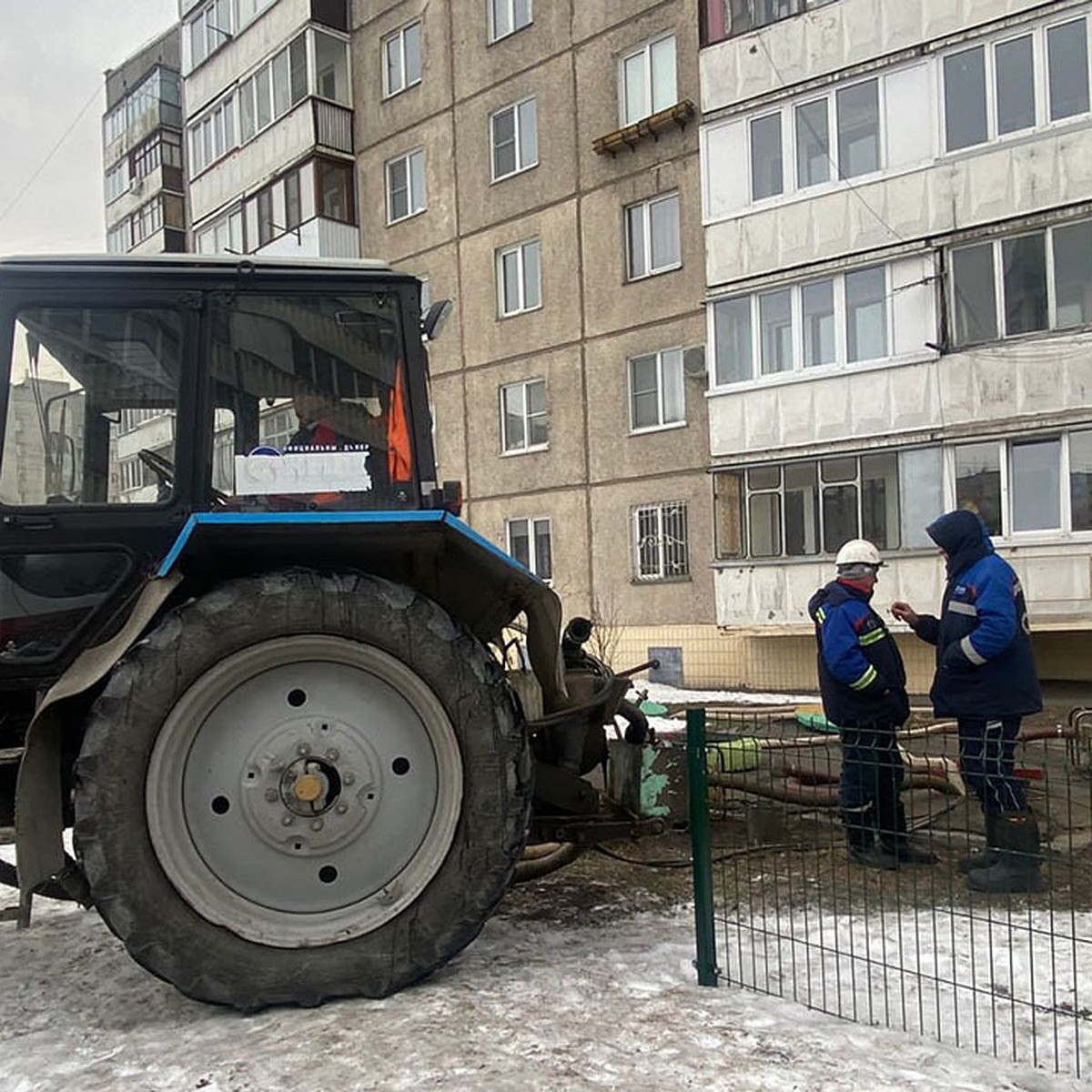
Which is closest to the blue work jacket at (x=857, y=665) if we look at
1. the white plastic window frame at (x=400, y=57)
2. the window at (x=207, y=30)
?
the white plastic window frame at (x=400, y=57)

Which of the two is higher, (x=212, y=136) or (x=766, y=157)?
(x=212, y=136)

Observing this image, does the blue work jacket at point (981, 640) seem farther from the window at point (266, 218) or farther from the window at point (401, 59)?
the window at point (266, 218)

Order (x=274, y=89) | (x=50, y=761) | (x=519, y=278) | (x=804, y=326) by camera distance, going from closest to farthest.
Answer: (x=50, y=761) → (x=804, y=326) → (x=519, y=278) → (x=274, y=89)

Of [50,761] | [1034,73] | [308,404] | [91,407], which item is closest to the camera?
[50,761]

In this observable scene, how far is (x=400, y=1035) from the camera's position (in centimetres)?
321

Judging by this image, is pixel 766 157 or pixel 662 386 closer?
pixel 766 157

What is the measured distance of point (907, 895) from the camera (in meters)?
4.73

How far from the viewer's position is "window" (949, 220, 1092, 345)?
13.4 meters

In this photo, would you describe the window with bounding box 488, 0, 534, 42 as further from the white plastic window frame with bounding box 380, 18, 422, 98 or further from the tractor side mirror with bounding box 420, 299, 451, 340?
the tractor side mirror with bounding box 420, 299, 451, 340

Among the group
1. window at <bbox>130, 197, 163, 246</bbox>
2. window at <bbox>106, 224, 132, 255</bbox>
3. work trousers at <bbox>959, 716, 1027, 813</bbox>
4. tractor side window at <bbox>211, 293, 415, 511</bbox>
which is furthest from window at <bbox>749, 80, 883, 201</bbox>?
window at <bbox>106, 224, 132, 255</bbox>

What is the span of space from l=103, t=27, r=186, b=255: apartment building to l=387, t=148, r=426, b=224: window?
34.2ft

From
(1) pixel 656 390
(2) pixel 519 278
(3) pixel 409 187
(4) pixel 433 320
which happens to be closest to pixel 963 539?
(4) pixel 433 320

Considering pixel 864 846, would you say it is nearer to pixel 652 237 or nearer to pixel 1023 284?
pixel 1023 284

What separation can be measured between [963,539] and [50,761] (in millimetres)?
4167
